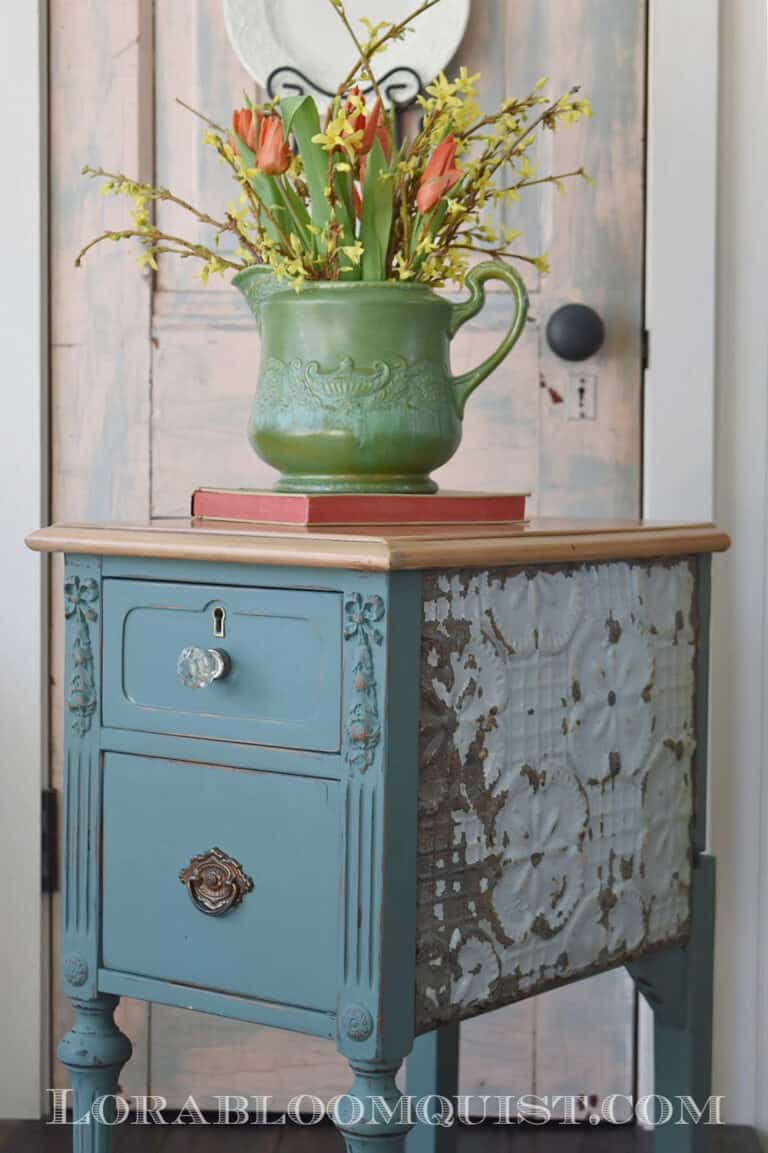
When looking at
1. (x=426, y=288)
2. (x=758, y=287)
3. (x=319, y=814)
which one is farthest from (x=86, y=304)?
(x=319, y=814)

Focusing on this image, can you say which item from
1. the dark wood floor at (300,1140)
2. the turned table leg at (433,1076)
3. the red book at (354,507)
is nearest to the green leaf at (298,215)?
the red book at (354,507)

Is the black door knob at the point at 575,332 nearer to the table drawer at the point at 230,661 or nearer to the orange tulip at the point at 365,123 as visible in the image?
the orange tulip at the point at 365,123

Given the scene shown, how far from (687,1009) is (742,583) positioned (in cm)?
56

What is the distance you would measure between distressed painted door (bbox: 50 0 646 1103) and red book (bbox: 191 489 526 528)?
475 mm

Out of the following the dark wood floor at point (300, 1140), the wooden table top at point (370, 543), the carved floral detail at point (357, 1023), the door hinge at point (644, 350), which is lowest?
the dark wood floor at point (300, 1140)

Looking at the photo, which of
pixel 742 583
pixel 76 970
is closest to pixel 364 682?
pixel 76 970

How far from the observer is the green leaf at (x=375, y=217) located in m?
1.33

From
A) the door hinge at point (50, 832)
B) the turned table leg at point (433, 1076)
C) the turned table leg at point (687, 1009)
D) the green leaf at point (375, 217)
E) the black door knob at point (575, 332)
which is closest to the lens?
the green leaf at point (375, 217)

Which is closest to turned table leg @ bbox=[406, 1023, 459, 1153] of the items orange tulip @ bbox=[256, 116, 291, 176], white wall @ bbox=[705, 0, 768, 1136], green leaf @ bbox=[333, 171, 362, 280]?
white wall @ bbox=[705, 0, 768, 1136]

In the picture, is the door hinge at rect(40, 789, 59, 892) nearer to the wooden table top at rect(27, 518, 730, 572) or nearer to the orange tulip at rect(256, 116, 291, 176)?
the wooden table top at rect(27, 518, 730, 572)

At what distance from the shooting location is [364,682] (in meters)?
1.11

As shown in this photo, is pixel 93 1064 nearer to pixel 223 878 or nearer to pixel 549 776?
pixel 223 878

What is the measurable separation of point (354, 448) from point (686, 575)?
0.38 m

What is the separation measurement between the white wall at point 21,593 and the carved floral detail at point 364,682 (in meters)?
0.88
